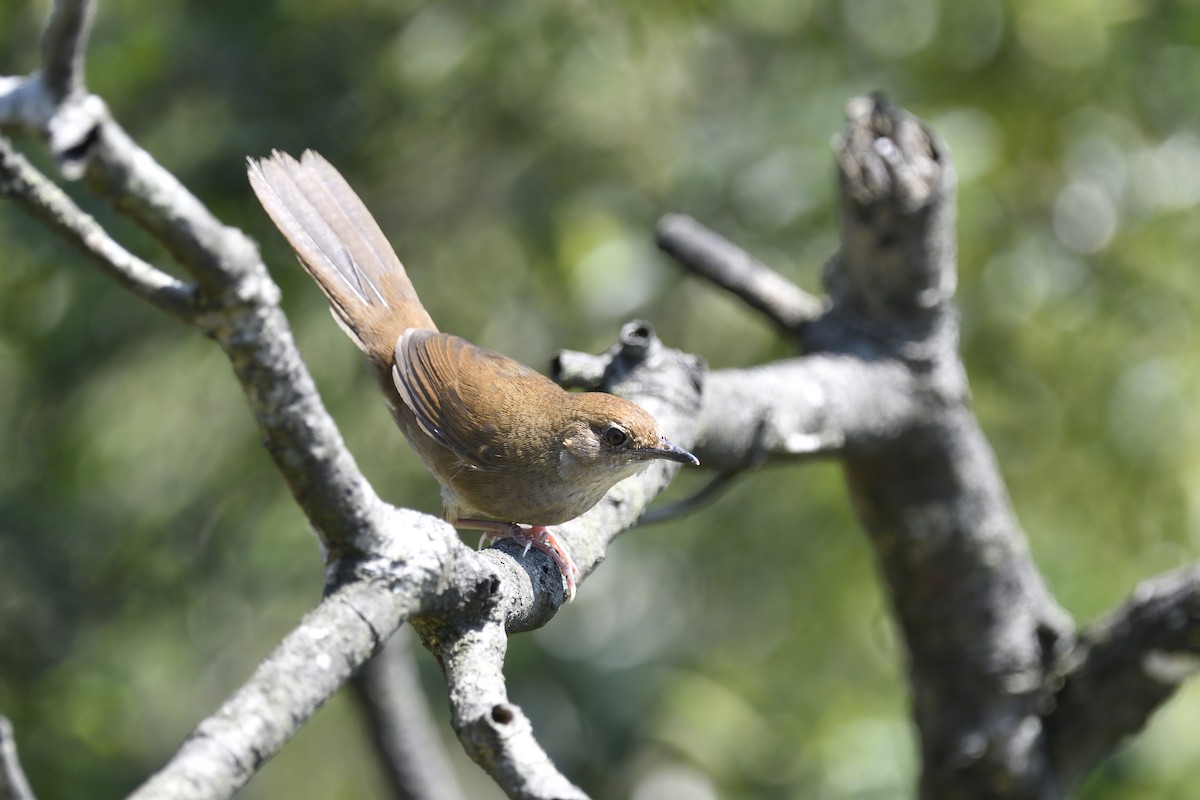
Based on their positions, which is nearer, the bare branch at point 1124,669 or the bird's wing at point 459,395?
the bare branch at point 1124,669

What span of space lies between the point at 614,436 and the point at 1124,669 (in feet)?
4.86

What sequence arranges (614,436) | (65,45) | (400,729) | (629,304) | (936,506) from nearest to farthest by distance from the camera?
1. (65,45)
2. (614,436)
3. (936,506)
4. (400,729)
5. (629,304)

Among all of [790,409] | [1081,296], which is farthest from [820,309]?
[1081,296]

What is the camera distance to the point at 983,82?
173 inches

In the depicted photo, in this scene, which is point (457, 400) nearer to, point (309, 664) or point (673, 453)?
point (673, 453)

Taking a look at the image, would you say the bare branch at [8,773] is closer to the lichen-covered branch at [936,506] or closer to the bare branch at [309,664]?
the bare branch at [309,664]

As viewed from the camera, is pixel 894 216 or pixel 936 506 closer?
pixel 894 216

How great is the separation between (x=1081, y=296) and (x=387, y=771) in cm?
283

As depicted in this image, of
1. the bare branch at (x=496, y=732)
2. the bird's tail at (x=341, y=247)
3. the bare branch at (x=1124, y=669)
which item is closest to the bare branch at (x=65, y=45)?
the bare branch at (x=496, y=732)

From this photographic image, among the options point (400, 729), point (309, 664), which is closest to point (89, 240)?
point (309, 664)

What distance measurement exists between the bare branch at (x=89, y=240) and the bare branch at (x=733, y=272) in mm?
2346

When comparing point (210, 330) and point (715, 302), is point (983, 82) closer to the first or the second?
point (715, 302)

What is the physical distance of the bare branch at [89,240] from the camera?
125 cm

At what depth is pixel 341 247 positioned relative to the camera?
305 cm
